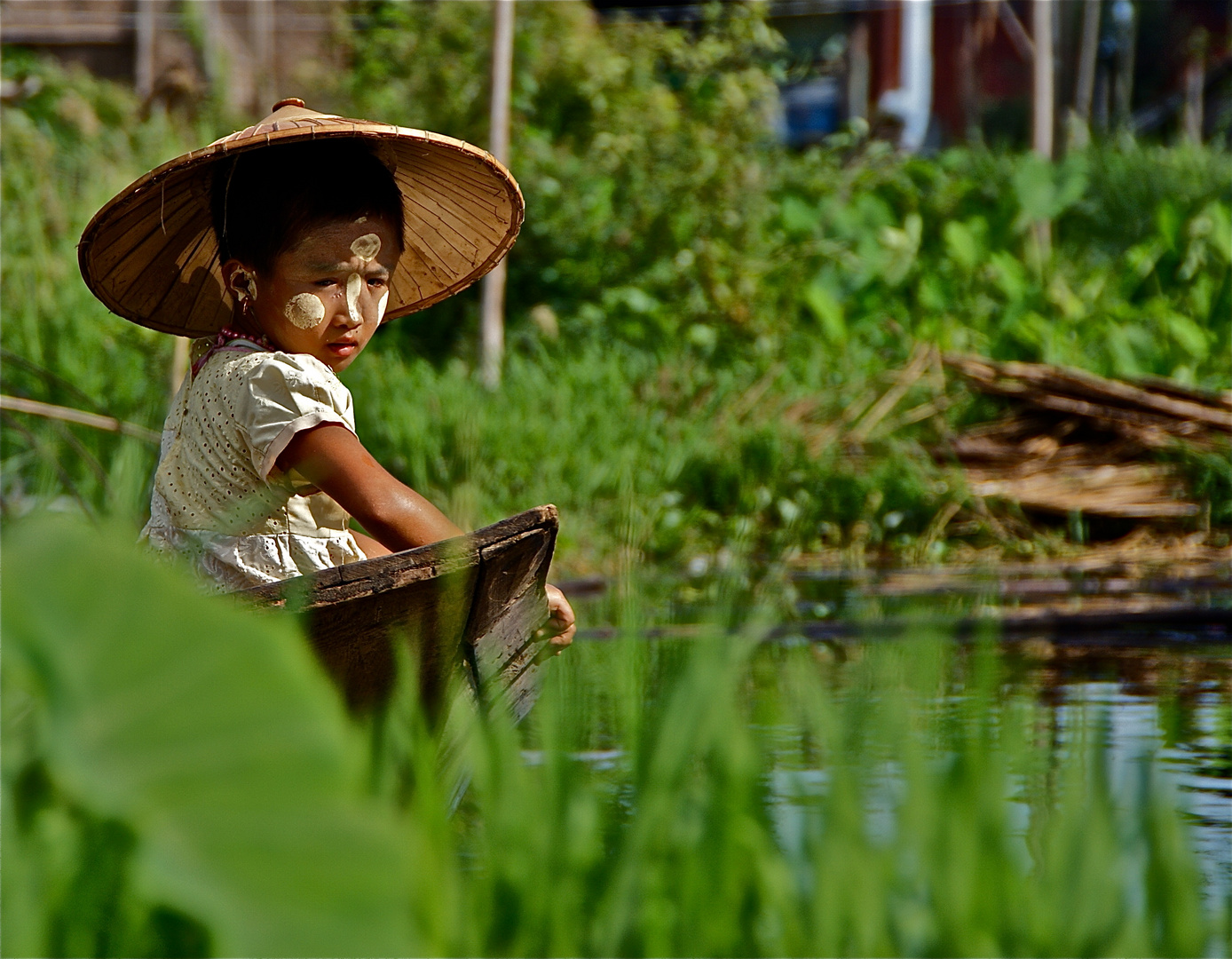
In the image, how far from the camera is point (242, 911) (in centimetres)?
72

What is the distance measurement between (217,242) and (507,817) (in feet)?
5.55

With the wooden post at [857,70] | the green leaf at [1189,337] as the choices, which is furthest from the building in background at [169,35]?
the green leaf at [1189,337]

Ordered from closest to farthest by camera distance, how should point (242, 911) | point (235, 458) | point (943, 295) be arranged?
1. point (242, 911)
2. point (235, 458)
3. point (943, 295)

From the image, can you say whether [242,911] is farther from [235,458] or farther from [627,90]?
[627,90]

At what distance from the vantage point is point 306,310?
2277 millimetres

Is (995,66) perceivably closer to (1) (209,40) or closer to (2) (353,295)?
(1) (209,40)

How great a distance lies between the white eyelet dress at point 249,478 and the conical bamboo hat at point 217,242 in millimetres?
310

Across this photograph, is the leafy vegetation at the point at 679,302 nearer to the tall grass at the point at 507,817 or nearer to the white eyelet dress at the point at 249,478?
the white eyelet dress at the point at 249,478

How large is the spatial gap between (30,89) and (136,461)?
12.7ft

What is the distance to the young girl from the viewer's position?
6.99ft

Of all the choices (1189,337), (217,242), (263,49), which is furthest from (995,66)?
(217,242)

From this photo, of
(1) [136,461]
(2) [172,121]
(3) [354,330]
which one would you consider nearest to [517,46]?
(2) [172,121]

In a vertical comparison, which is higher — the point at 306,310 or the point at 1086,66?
the point at 1086,66

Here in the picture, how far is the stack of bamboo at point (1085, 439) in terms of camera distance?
6.00 m
